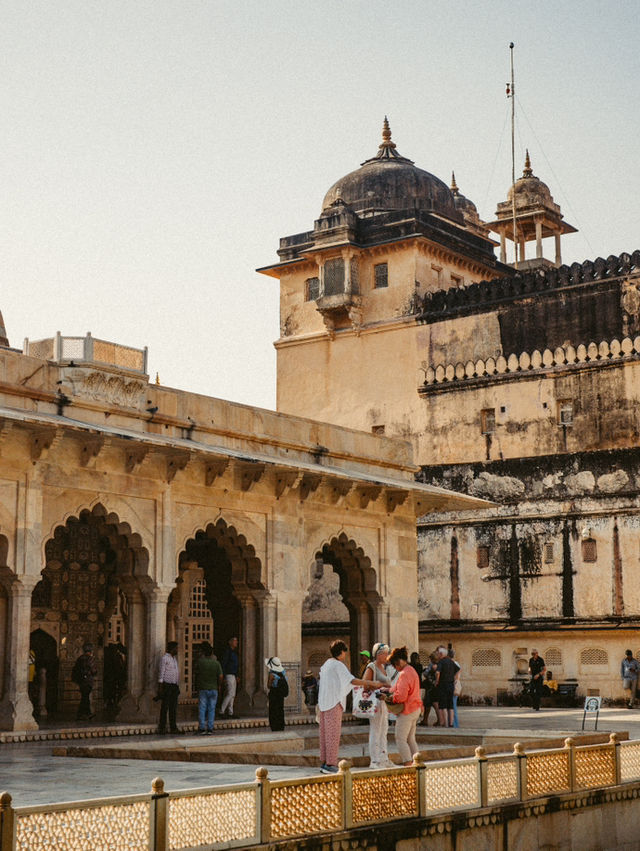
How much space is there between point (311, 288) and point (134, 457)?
16665 mm

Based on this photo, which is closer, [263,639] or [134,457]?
[134,457]

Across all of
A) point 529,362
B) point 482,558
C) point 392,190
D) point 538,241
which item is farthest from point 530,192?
→ point 482,558

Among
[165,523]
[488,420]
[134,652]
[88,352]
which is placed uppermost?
[488,420]

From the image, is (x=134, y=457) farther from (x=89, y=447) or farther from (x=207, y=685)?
(x=207, y=685)

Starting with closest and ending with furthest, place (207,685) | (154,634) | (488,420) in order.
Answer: (207,685), (154,634), (488,420)

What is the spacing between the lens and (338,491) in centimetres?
1748

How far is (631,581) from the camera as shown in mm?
21797

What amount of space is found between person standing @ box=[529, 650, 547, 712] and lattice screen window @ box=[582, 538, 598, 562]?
2.54 m

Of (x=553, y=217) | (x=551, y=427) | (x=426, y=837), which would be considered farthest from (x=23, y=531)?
(x=553, y=217)

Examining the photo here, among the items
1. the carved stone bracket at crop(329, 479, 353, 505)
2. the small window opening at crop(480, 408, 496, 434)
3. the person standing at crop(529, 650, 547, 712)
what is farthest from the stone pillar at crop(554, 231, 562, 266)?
the carved stone bracket at crop(329, 479, 353, 505)

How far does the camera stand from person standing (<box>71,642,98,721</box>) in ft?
50.9

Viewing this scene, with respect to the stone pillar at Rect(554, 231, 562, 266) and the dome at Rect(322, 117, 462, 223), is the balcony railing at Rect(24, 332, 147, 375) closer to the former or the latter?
the dome at Rect(322, 117, 462, 223)

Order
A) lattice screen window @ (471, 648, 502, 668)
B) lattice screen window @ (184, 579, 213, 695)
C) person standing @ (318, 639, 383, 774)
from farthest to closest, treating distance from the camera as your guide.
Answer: lattice screen window @ (471, 648, 502, 668) → lattice screen window @ (184, 579, 213, 695) → person standing @ (318, 639, 383, 774)

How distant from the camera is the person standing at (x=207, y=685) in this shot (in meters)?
13.6
